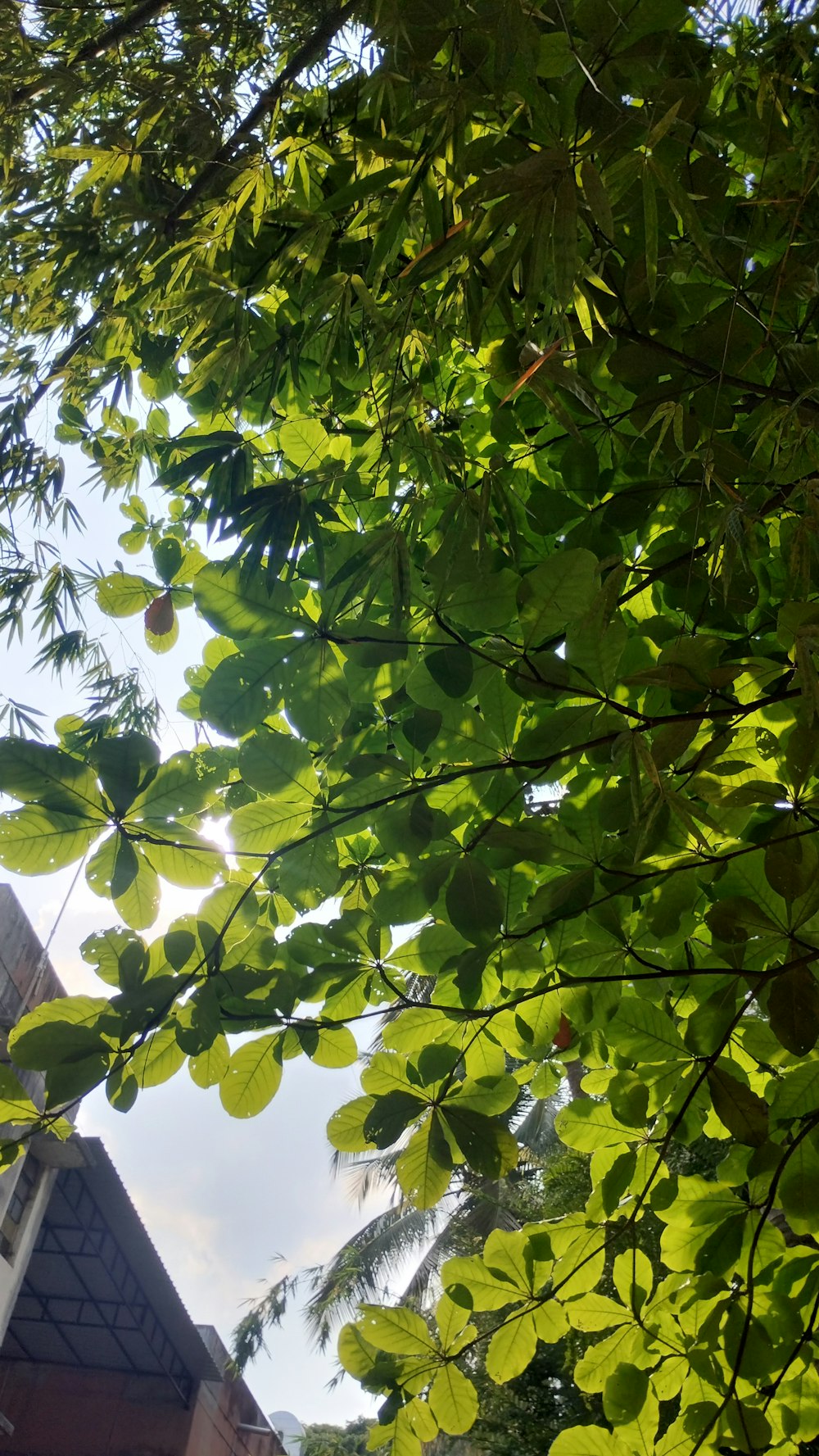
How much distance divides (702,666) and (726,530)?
11 cm

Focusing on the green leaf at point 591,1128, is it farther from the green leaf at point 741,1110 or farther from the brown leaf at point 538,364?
the brown leaf at point 538,364

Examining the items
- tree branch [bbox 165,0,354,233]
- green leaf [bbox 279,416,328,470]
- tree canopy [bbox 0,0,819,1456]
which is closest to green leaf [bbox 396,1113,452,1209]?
tree canopy [bbox 0,0,819,1456]

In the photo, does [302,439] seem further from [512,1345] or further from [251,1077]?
[512,1345]

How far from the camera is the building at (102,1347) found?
8391 millimetres

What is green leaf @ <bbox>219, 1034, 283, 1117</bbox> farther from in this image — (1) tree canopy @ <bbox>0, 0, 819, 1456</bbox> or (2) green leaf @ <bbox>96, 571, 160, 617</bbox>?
(2) green leaf @ <bbox>96, 571, 160, 617</bbox>

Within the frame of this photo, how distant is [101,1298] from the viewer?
8.87 m

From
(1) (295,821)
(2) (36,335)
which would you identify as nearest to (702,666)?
(1) (295,821)

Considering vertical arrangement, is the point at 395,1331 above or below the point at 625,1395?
above

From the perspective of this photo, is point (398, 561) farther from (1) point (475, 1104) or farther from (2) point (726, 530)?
(1) point (475, 1104)

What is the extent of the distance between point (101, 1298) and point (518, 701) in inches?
412

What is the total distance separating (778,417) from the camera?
2.48ft

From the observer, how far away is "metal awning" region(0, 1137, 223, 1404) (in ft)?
27.0

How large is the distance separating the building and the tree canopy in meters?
7.88

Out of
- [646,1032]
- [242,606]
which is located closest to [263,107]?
[242,606]
